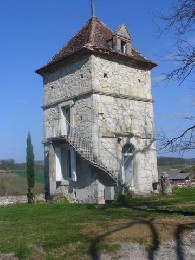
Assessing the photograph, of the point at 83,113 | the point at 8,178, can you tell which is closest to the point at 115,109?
the point at 83,113

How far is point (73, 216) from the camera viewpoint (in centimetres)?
1440

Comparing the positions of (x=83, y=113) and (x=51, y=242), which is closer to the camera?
(x=51, y=242)

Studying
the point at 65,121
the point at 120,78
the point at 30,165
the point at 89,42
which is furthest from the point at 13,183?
the point at 89,42

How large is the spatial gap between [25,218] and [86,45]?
10545 millimetres

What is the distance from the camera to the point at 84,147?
69.6 ft

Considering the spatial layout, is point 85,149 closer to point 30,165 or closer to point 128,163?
point 128,163

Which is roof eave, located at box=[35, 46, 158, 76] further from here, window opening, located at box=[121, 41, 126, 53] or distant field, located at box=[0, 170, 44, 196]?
distant field, located at box=[0, 170, 44, 196]

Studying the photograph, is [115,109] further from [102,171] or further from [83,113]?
[102,171]

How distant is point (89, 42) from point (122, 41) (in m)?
2.37

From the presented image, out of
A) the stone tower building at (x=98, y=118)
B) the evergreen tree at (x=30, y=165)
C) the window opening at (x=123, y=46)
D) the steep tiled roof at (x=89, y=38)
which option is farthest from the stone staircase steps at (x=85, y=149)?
the window opening at (x=123, y=46)

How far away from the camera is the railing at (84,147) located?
67.5ft

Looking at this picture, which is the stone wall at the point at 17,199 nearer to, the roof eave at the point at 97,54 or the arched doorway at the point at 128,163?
the arched doorway at the point at 128,163

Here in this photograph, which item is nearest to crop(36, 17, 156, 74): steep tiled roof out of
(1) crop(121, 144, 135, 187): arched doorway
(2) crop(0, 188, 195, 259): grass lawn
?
(1) crop(121, 144, 135, 187): arched doorway

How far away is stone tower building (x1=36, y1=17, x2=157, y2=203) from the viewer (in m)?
21.3
